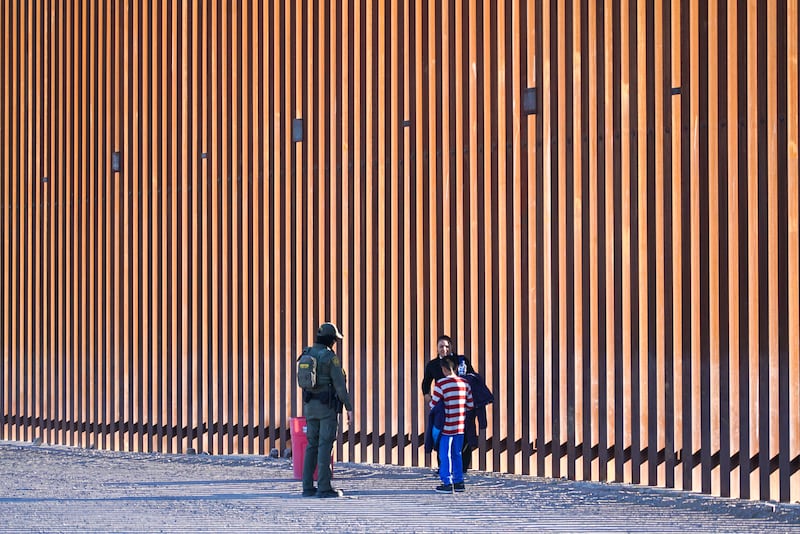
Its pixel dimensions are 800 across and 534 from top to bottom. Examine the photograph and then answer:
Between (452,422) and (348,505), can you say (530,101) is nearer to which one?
(452,422)

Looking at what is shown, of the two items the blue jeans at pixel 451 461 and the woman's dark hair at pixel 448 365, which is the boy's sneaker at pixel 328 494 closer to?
the blue jeans at pixel 451 461

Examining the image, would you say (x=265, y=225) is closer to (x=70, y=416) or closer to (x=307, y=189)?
(x=307, y=189)

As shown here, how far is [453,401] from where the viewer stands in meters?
12.6

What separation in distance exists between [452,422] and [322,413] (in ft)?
3.82

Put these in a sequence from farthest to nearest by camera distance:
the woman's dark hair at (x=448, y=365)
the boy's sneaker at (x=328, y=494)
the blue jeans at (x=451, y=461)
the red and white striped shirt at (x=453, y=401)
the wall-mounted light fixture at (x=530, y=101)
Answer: the wall-mounted light fixture at (x=530, y=101) < the woman's dark hair at (x=448, y=365) < the red and white striped shirt at (x=453, y=401) < the blue jeans at (x=451, y=461) < the boy's sneaker at (x=328, y=494)

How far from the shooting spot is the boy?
12336 millimetres

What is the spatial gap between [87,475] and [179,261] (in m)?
4.41

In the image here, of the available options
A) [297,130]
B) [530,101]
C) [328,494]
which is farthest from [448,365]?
[297,130]

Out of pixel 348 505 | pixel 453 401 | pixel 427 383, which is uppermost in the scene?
pixel 427 383

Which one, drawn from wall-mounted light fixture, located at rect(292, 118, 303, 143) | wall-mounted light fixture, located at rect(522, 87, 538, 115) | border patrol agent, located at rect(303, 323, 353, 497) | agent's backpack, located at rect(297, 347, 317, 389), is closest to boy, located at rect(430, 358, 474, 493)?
border patrol agent, located at rect(303, 323, 353, 497)

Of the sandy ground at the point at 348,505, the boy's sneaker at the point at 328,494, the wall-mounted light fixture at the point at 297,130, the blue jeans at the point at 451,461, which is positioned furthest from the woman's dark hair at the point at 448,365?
the wall-mounted light fixture at the point at 297,130

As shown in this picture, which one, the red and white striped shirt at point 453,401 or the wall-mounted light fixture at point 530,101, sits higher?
the wall-mounted light fixture at point 530,101

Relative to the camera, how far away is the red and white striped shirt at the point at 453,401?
12.6 meters

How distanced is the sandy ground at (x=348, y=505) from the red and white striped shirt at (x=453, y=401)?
559 mm
